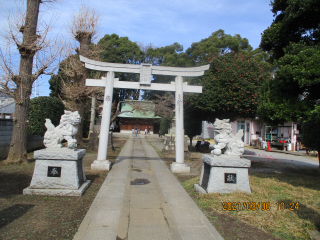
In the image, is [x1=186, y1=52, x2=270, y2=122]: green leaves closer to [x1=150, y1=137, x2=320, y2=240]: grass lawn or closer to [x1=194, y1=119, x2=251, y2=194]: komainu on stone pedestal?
[x1=150, y1=137, x2=320, y2=240]: grass lawn

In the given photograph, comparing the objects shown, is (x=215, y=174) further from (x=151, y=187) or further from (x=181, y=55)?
(x=181, y=55)

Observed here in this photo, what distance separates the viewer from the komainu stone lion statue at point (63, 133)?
17.3ft

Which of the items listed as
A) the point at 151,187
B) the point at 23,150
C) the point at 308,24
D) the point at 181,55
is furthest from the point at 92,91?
the point at 181,55

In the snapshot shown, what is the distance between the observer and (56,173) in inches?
198

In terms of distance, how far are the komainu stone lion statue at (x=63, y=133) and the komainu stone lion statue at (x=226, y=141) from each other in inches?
136

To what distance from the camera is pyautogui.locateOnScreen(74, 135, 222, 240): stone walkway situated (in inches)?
132

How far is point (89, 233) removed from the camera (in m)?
3.29

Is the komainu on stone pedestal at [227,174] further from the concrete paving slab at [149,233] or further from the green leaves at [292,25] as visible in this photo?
the green leaves at [292,25]

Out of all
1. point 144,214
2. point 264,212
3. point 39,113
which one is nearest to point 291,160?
point 264,212

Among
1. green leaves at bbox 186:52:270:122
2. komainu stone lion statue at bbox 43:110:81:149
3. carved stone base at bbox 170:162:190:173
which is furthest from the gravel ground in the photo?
komainu stone lion statue at bbox 43:110:81:149

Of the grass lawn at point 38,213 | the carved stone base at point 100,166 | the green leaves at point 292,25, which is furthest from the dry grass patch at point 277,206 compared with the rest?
the green leaves at point 292,25

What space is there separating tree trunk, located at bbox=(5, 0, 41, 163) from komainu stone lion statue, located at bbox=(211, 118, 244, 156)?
700 cm

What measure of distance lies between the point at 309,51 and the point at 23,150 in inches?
375

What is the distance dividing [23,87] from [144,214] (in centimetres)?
683
